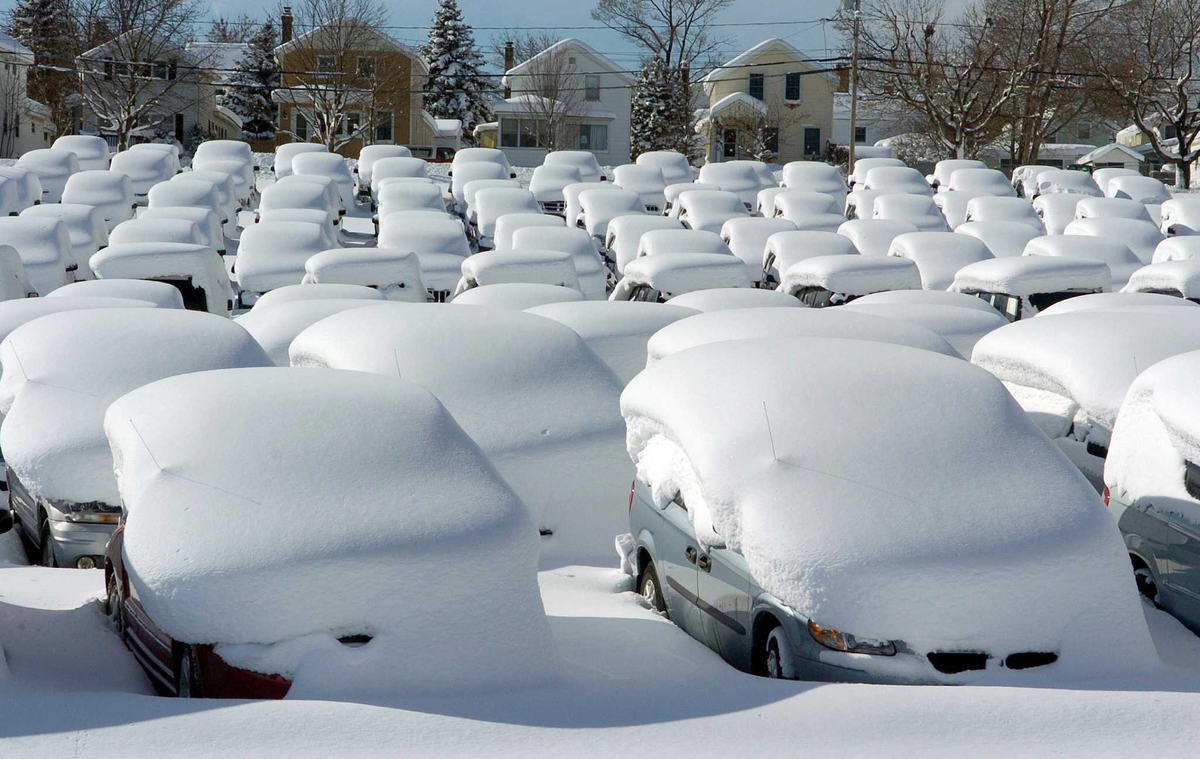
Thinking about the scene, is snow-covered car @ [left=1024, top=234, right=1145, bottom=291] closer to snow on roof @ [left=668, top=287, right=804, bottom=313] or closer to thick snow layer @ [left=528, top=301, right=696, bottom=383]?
snow on roof @ [left=668, top=287, right=804, bottom=313]

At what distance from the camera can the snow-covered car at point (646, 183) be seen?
30.0 meters

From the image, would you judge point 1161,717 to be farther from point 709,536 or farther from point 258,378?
point 258,378

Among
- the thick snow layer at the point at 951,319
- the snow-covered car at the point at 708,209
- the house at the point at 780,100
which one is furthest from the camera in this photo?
the house at the point at 780,100

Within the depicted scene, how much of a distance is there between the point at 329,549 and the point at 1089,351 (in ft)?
16.8

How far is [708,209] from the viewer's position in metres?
24.9

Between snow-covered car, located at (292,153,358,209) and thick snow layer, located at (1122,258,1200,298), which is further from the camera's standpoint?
snow-covered car, located at (292,153,358,209)

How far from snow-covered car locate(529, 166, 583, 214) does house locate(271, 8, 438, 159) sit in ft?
67.6

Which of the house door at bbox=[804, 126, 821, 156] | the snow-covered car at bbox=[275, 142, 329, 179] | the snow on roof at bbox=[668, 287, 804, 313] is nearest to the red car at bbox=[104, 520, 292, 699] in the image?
the snow on roof at bbox=[668, 287, 804, 313]

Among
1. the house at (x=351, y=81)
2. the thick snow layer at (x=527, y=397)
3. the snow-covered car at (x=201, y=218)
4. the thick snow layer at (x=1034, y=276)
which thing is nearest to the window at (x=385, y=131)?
the house at (x=351, y=81)

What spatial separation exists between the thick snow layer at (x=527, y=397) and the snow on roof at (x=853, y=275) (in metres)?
6.44

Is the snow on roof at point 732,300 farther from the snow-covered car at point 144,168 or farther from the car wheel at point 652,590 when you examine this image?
the snow-covered car at point 144,168

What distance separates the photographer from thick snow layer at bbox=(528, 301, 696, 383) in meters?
9.82

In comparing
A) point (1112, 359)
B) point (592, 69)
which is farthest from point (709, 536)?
point (592, 69)

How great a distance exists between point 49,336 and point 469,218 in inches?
664
